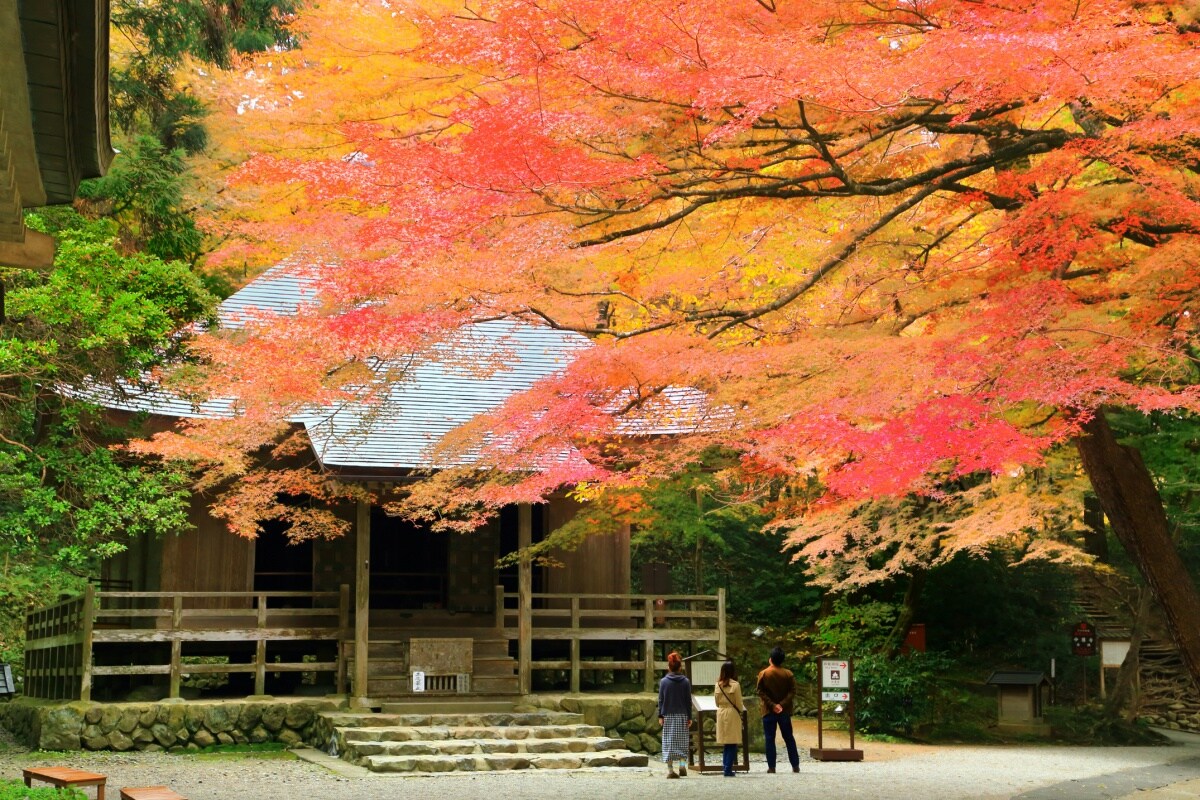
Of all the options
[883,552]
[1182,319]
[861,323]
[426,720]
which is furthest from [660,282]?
[883,552]

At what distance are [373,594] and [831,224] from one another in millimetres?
9367

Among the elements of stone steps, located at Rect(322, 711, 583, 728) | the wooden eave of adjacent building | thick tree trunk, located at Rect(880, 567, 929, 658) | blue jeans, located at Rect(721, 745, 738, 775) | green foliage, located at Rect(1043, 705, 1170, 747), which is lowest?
green foliage, located at Rect(1043, 705, 1170, 747)

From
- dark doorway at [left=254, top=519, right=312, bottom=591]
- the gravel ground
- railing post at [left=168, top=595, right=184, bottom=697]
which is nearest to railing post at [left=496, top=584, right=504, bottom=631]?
dark doorway at [left=254, top=519, right=312, bottom=591]

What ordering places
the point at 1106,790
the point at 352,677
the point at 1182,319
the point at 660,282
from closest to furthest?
the point at 1182,319 < the point at 660,282 < the point at 1106,790 < the point at 352,677

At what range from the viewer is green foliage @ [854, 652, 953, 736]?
19.8m

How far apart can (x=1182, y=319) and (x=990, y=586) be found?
50.8 ft

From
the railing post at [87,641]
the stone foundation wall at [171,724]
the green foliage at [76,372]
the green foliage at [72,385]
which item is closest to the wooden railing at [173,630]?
the railing post at [87,641]

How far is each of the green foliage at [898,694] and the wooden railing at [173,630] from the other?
8.87 m

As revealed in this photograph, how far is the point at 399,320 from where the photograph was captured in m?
11.0

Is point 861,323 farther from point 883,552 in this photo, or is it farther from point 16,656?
point 16,656

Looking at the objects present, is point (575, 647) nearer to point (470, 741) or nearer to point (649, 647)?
point (649, 647)

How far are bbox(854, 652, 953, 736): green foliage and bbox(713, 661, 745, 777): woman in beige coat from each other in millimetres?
7346

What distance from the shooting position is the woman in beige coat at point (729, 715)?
12992mm

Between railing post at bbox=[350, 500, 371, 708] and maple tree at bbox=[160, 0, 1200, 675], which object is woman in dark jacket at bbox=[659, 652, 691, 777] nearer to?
maple tree at bbox=[160, 0, 1200, 675]
